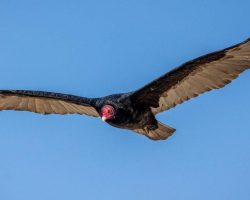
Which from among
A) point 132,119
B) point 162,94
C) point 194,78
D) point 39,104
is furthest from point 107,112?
point 39,104

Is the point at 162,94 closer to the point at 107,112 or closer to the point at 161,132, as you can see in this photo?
the point at 161,132

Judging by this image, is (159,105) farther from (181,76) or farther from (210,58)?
(210,58)

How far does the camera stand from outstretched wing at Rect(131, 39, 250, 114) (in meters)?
9.42

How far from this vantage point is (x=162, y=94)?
34.4 feet

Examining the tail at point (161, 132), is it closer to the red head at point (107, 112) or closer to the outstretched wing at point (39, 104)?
the outstretched wing at point (39, 104)

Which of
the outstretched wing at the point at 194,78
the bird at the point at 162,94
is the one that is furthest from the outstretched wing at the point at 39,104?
the outstretched wing at the point at 194,78

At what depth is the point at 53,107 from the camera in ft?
39.4

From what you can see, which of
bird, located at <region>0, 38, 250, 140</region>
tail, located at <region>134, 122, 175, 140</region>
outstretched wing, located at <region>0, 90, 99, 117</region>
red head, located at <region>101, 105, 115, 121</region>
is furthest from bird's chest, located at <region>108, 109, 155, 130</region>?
outstretched wing, located at <region>0, 90, 99, 117</region>

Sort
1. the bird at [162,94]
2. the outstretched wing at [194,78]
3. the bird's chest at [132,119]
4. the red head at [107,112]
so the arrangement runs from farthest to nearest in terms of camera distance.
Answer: the bird's chest at [132,119] < the red head at [107,112] < the bird at [162,94] < the outstretched wing at [194,78]

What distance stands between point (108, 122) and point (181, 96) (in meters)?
1.53

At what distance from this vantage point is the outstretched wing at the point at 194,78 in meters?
9.42

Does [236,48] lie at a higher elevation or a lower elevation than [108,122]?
higher

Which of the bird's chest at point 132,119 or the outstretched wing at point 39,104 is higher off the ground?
the bird's chest at point 132,119

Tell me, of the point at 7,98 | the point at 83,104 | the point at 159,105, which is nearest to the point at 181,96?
the point at 159,105
